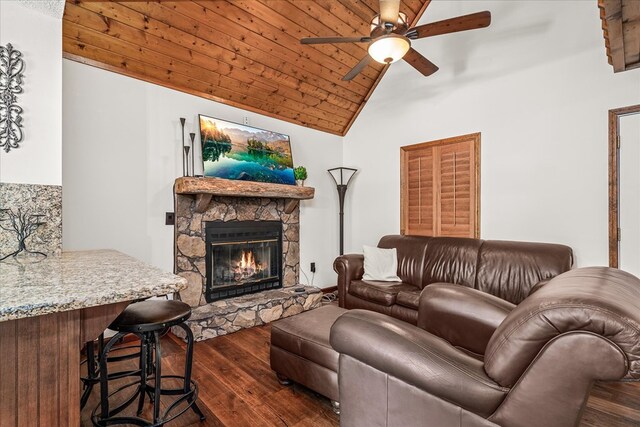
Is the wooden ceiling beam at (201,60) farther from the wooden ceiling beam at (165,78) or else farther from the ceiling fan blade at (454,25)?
the ceiling fan blade at (454,25)

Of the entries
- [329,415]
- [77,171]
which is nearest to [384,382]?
[329,415]

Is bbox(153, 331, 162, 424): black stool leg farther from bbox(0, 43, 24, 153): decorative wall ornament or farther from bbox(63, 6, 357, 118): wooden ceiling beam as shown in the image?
bbox(63, 6, 357, 118): wooden ceiling beam

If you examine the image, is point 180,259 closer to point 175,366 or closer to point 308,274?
point 175,366

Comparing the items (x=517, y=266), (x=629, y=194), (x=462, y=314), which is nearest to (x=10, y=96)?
(x=462, y=314)

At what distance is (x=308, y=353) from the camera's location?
6.19ft

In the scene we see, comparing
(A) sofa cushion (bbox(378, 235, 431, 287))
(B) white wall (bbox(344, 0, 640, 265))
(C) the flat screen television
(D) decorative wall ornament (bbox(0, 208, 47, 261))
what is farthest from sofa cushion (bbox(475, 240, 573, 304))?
(D) decorative wall ornament (bbox(0, 208, 47, 261))

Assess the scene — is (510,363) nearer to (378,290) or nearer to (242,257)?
(378,290)

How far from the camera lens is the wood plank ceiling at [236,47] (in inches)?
102

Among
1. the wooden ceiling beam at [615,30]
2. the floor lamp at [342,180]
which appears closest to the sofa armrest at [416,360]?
the wooden ceiling beam at [615,30]

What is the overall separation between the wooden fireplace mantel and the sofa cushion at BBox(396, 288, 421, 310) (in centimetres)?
172

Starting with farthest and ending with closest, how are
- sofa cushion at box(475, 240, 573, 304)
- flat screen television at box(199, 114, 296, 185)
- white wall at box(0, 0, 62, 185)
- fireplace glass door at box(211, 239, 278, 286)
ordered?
fireplace glass door at box(211, 239, 278, 286), flat screen television at box(199, 114, 296, 185), sofa cushion at box(475, 240, 573, 304), white wall at box(0, 0, 62, 185)

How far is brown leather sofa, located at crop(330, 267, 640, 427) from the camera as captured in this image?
0.81 meters

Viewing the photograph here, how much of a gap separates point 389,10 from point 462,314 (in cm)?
202

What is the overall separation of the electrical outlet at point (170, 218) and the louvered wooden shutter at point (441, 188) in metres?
2.86
